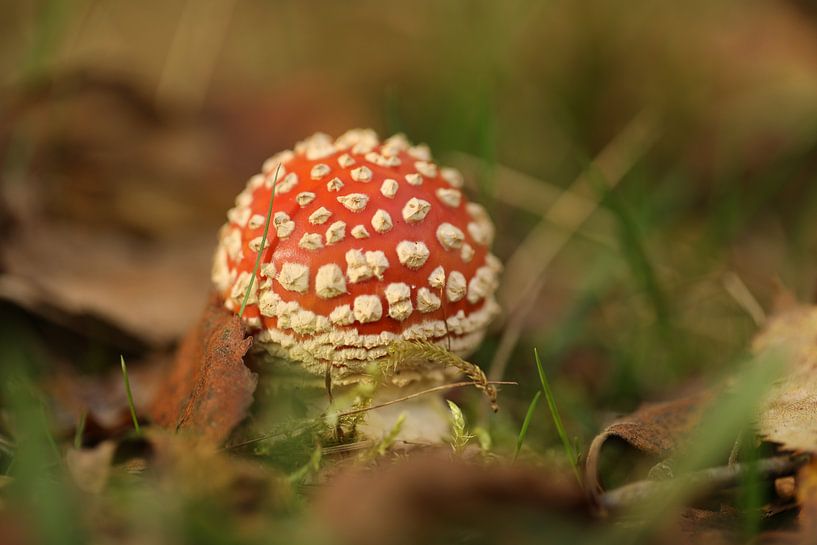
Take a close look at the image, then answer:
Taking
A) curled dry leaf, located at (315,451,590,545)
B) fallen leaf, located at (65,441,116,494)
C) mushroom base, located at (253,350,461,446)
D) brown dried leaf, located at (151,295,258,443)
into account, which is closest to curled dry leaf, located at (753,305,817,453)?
curled dry leaf, located at (315,451,590,545)

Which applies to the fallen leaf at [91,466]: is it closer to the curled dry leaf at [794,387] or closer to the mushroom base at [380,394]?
the mushroom base at [380,394]

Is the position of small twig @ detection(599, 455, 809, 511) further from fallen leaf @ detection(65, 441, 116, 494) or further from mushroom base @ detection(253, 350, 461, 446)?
fallen leaf @ detection(65, 441, 116, 494)

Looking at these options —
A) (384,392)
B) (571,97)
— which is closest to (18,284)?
(384,392)

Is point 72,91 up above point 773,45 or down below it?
below

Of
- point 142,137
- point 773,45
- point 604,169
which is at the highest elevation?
point 773,45

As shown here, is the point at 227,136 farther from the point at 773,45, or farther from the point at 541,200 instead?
the point at 773,45

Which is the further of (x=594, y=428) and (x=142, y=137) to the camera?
(x=142, y=137)

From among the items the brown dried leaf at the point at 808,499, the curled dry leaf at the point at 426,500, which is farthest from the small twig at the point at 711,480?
the curled dry leaf at the point at 426,500
